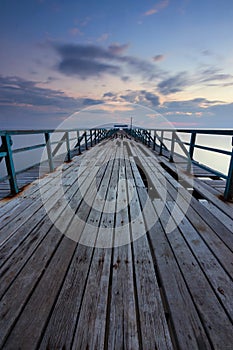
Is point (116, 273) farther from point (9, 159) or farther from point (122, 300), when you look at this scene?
point (9, 159)

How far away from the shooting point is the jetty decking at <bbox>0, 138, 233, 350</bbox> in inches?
31.2

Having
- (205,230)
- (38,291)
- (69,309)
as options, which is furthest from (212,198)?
(38,291)

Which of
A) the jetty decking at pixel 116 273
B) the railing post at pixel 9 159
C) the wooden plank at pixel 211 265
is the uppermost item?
the railing post at pixel 9 159

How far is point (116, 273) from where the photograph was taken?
1136 millimetres

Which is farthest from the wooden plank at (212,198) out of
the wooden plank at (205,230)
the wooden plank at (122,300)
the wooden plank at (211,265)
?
the wooden plank at (122,300)

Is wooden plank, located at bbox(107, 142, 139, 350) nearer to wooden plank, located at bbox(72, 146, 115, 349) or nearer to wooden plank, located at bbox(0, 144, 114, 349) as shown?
wooden plank, located at bbox(72, 146, 115, 349)

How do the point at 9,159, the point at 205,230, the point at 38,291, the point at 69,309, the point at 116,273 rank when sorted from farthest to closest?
the point at 9,159 < the point at 205,230 < the point at 116,273 < the point at 38,291 < the point at 69,309

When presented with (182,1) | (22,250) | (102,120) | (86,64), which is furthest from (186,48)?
(102,120)

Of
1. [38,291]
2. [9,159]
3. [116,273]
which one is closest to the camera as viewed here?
[38,291]

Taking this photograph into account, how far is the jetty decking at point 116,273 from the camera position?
31.2 inches

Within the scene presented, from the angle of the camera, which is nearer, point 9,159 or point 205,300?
point 205,300

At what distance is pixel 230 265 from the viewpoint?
123 centimetres

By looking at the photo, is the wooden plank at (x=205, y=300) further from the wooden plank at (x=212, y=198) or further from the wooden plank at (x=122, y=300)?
the wooden plank at (x=212, y=198)

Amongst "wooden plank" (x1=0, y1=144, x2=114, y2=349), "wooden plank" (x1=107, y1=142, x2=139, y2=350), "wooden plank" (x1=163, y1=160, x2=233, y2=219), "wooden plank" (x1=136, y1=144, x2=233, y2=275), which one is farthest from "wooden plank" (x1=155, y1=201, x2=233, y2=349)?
"wooden plank" (x1=163, y1=160, x2=233, y2=219)
